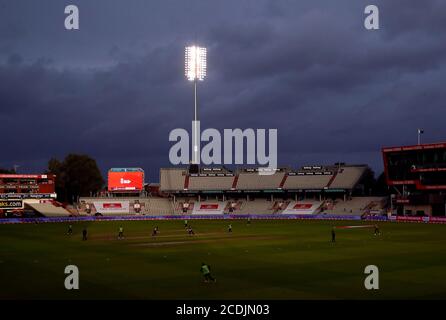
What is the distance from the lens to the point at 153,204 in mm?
126125

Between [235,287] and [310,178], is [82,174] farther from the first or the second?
[235,287]

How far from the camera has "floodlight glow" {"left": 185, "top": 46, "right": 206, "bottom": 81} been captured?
9319cm

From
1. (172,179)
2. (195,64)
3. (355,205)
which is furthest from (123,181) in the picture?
(355,205)

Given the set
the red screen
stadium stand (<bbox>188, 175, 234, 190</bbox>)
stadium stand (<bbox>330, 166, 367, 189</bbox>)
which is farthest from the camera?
stadium stand (<bbox>188, 175, 234, 190</bbox>)

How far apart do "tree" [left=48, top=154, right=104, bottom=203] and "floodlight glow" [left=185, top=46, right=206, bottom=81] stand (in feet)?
220

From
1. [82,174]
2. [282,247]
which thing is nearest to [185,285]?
[282,247]

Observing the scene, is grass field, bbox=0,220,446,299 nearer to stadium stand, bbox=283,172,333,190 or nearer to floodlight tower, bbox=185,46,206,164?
floodlight tower, bbox=185,46,206,164

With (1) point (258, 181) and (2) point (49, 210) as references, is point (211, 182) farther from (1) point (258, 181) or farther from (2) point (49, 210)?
(2) point (49, 210)

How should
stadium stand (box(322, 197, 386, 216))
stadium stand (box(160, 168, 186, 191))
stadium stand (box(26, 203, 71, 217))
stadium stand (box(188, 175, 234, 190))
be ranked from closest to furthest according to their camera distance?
1. stadium stand (box(26, 203, 71, 217))
2. stadium stand (box(322, 197, 386, 216))
3. stadium stand (box(188, 175, 234, 190))
4. stadium stand (box(160, 168, 186, 191))

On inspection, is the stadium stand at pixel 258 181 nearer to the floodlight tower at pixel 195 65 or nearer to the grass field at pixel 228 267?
the floodlight tower at pixel 195 65

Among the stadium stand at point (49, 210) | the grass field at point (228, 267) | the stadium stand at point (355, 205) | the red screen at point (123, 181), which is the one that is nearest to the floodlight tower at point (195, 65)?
the stadium stand at point (49, 210)

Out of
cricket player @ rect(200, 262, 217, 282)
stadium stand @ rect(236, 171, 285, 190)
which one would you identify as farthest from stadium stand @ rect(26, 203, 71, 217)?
cricket player @ rect(200, 262, 217, 282)

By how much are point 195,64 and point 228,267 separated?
211ft

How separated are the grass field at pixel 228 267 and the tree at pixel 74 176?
309ft
